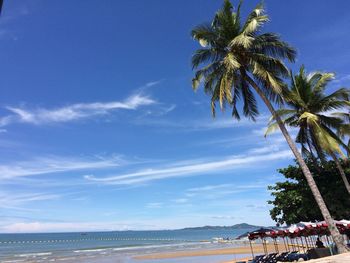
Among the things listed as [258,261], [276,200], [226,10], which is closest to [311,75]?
[226,10]

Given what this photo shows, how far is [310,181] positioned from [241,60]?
567cm

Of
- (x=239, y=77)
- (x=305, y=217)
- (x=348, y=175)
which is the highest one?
(x=239, y=77)

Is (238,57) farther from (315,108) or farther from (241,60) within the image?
(315,108)

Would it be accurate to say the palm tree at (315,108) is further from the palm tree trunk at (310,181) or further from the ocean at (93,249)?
the ocean at (93,249)

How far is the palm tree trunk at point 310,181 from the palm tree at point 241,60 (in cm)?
4

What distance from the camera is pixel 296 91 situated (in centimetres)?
1633

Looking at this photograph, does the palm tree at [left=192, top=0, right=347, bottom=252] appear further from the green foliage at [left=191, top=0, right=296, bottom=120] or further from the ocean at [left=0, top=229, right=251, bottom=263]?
the ocean at [left=0, top=229, right=251, bottom=263]

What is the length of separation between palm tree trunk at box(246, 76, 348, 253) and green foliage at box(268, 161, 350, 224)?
16.3 feet

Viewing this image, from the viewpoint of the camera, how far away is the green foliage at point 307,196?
16828 mm

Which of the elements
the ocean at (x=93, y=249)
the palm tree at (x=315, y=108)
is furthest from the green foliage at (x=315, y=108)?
the ocean at (x=93, y=249)

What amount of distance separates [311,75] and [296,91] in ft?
4.00

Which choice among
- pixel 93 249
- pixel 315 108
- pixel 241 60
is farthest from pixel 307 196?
pixel 93 249

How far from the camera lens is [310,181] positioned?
12328mm

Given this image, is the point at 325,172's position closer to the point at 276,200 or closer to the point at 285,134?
Answer: the point at 276,200
